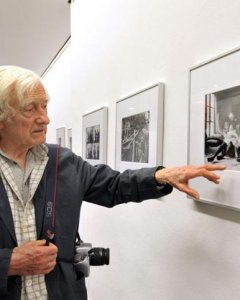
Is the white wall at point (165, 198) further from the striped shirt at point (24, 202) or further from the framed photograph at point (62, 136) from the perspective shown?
the framed photograph at point (62, 136)

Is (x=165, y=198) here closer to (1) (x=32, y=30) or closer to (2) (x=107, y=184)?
(2) (x=107, y=184)

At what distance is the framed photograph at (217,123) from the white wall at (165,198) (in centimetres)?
4

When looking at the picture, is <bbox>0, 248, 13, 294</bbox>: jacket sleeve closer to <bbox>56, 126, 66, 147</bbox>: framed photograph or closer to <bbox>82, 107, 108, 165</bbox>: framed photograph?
<bbox>82, 107, 108, 165</bbox>: framed photograph

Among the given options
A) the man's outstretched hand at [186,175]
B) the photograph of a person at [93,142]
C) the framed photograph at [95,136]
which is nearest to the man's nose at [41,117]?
the man's outstretched hand at [186,175]

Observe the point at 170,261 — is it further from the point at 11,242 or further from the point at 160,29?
the point at 160,29

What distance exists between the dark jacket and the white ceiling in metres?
2.06

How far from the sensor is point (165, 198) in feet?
4.02

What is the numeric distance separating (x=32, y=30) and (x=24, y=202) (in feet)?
8.87

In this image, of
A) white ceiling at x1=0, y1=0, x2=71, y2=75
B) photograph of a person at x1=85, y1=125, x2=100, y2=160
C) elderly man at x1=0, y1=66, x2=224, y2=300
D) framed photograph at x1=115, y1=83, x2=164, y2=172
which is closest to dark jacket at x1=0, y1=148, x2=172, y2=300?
elderly man at x1=0, y1=66, x2=224, y2=300

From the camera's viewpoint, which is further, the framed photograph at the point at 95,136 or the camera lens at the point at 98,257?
the framed photograph at the point at 95,136

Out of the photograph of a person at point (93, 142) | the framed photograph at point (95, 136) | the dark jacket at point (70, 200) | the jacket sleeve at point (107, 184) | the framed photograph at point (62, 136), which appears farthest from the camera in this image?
the framed photograph at point (62, 136)

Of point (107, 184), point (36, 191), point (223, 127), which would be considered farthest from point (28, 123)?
point (223, 127)

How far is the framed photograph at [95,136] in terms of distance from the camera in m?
1.89

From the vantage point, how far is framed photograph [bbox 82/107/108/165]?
1.89 meters
